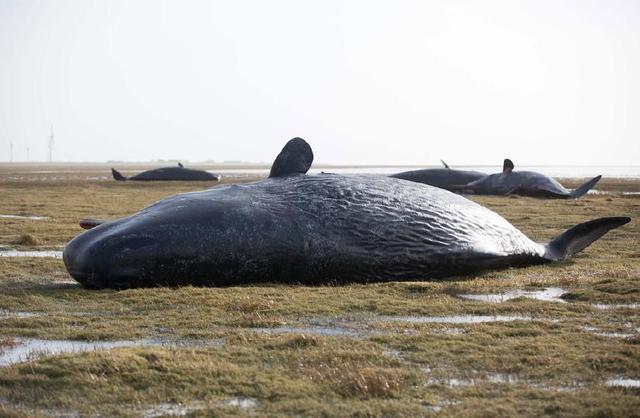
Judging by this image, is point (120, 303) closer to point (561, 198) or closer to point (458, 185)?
point (561, 198)

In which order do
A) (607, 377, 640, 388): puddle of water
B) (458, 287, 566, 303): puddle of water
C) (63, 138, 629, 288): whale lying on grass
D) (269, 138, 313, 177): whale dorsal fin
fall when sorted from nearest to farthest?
(607, 377, 640, 388): puddle of water, (458, 287, 566, 303): puddle of water, (63, 138, 629, 288): whale lying on grass, (269, 138, 313, 177): whale dorsal fin

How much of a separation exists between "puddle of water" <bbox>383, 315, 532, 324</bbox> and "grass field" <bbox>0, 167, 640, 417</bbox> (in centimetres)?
2

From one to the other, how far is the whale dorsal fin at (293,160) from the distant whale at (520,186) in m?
22.0

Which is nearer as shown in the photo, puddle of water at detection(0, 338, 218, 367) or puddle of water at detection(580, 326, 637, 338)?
puddle of water at detection(0, 338, 218, 367)

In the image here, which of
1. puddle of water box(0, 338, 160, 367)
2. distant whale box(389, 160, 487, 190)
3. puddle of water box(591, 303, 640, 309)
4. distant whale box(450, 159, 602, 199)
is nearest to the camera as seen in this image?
puddle of water box(0, 338, 160, 367)

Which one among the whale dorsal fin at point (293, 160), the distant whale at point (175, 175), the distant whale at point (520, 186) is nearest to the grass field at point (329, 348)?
the whale dorsal fin at point (293, 160)

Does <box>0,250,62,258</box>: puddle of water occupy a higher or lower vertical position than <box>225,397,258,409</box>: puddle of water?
lower

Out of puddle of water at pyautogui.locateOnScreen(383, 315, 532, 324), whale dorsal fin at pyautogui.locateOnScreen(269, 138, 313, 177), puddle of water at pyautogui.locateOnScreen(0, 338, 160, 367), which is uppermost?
whale dorsal fin at pyautogui.locateOnScreen(269, 138, 313, 177)

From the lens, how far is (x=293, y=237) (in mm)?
10125

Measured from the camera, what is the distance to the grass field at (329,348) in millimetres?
5426

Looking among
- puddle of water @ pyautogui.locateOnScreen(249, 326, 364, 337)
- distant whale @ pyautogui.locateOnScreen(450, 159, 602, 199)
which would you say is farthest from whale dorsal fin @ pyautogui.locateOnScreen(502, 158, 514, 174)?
puddle of water @ pyautogui.locateOnScreen(249, 326, 364, 337)

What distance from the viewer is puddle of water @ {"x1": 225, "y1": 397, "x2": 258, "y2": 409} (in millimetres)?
5383

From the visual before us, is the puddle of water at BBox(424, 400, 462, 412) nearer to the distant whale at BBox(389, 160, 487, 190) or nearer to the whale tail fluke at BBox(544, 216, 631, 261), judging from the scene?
the whale tail fluke at BBox(544, 216, 631, 261)

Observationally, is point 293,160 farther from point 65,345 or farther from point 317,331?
point 65,345
